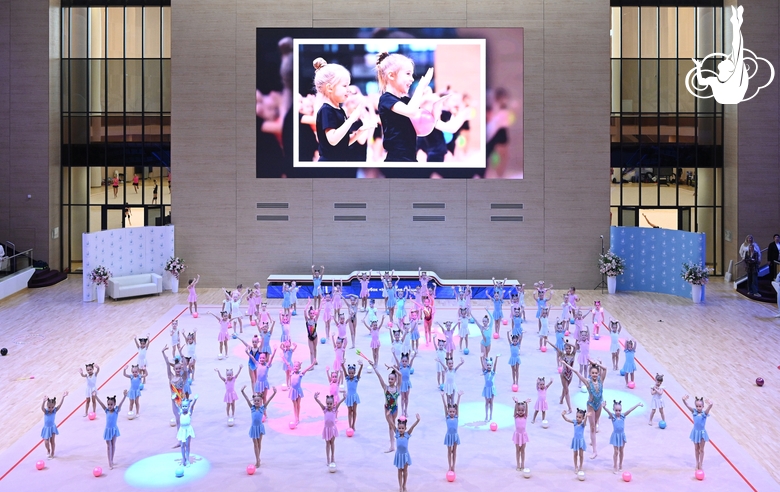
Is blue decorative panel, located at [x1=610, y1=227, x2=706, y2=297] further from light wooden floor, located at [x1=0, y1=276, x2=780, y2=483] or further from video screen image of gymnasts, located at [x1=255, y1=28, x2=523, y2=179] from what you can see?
video screen image of gymnasts, located at [x1=255, y1=28, x2=523, y2=179]

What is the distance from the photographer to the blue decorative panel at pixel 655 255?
82.5ft

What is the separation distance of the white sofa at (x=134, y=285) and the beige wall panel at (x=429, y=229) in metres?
7.16

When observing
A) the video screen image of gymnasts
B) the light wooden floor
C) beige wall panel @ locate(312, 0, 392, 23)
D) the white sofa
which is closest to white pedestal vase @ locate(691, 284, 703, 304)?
the light wooden floor

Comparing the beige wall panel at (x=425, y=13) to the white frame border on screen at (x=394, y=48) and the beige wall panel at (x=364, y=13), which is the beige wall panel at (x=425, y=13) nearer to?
the beige wall panel at (x=364, y=13)

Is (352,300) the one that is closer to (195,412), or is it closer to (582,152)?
(195,412)

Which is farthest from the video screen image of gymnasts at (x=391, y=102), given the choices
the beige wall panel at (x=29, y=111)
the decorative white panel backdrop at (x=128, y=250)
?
the beige wall panel at (x=29, y=111)

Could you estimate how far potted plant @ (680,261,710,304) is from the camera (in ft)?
79.7

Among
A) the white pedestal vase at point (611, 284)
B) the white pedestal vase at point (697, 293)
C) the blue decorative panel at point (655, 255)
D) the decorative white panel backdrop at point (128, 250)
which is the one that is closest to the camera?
the white pedestal vase at point (697, 293)

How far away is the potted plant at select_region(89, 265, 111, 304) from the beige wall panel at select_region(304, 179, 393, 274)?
6.29 m

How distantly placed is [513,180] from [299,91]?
712 cm

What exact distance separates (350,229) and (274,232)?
7.79 ft

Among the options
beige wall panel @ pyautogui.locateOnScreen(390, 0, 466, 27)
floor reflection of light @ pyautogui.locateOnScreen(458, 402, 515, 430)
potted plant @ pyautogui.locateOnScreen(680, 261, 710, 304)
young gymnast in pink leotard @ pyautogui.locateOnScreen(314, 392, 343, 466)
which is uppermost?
beige wall panel @ pyautogui.locateOnScreen(390, 0, 466, 27)

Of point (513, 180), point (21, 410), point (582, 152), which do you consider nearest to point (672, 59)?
point (582, 152)

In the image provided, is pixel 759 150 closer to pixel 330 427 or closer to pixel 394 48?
pixel 394 48
